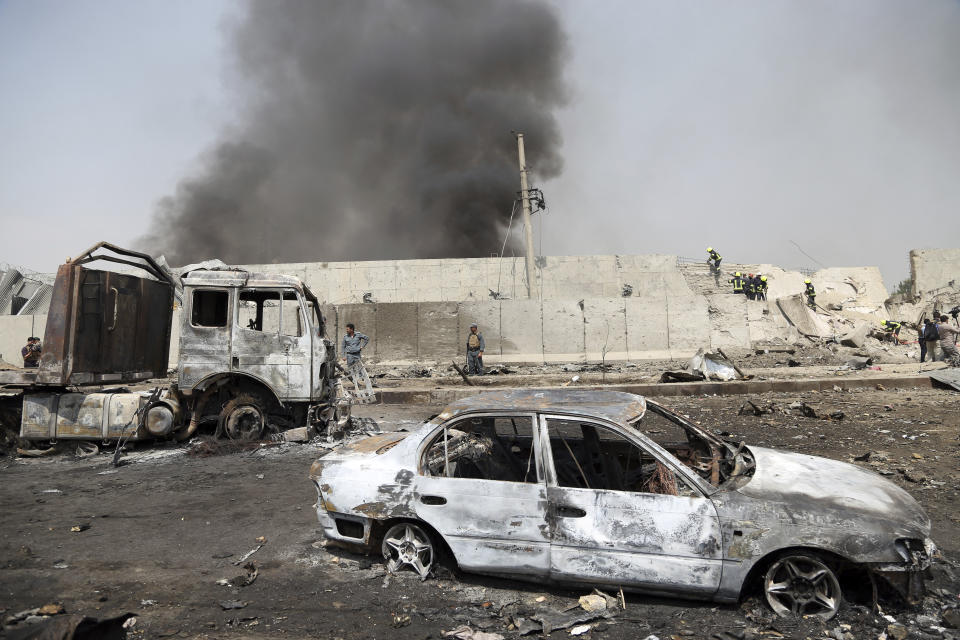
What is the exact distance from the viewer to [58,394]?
7156 mm

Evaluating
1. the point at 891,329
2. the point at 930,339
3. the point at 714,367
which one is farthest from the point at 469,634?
the point at 891,329

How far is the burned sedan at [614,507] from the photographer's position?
295cm

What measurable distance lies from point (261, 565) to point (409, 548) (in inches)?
46.6

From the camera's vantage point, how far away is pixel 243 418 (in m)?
7.54

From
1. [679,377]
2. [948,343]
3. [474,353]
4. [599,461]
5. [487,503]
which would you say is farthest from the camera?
[474,353]

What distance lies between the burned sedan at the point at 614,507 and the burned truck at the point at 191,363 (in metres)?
3.76

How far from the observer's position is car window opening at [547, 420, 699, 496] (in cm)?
353

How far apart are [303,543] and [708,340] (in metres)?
16.5

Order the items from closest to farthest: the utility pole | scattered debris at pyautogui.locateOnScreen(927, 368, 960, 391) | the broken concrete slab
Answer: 1. scattered debris at pyautogui.locateOnScreen(927, 368, 960, 391)
2. the broken concrete slab
3. the utility pole

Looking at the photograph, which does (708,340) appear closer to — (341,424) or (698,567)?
(341,424)

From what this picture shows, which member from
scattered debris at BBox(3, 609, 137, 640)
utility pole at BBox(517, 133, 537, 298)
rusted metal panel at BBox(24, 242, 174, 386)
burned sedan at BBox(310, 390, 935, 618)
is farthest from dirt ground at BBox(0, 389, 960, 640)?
utility pole at BBox(517, 133, 537, 298)

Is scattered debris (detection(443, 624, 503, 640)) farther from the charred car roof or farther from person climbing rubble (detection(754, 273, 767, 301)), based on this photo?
person climbing rubble (detection(754, 273, 767, 301))

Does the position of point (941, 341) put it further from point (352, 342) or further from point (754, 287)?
point (352, 342)

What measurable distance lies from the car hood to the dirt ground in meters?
0.55
